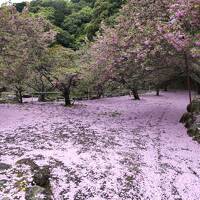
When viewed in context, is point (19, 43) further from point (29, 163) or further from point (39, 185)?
point (39, 185)

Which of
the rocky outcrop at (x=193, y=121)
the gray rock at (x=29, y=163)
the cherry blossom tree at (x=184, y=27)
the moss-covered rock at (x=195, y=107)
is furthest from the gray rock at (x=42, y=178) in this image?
the moss-covered rock at (x=195, y=107)

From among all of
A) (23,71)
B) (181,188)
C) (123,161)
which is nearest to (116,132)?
(123,161)

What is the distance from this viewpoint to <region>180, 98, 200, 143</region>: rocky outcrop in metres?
13.3

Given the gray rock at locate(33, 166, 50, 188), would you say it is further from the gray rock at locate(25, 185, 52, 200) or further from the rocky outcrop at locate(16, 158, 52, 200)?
the gray rock at locate(25, 185, 52, 200)

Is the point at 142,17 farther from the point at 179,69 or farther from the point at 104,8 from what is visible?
the point at 104,8

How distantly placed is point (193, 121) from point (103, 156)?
629 centimetres

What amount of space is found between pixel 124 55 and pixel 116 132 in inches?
145

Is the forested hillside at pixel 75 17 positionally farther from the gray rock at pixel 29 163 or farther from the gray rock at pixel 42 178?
the gray rock at pixel 42 178

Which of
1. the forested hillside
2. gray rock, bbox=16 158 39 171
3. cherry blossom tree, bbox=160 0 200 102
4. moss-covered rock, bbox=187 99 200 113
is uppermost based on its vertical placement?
the forested hillside

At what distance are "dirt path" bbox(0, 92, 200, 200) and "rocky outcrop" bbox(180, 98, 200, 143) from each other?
0.99ft

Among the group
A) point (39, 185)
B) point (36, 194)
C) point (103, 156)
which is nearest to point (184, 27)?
point (103, 156)

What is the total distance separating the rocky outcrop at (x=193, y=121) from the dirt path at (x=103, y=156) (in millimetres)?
303

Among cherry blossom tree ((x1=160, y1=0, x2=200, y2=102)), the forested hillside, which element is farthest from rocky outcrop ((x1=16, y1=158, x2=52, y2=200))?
the forested hillside

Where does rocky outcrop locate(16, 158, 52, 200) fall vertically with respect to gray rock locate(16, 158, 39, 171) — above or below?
below
